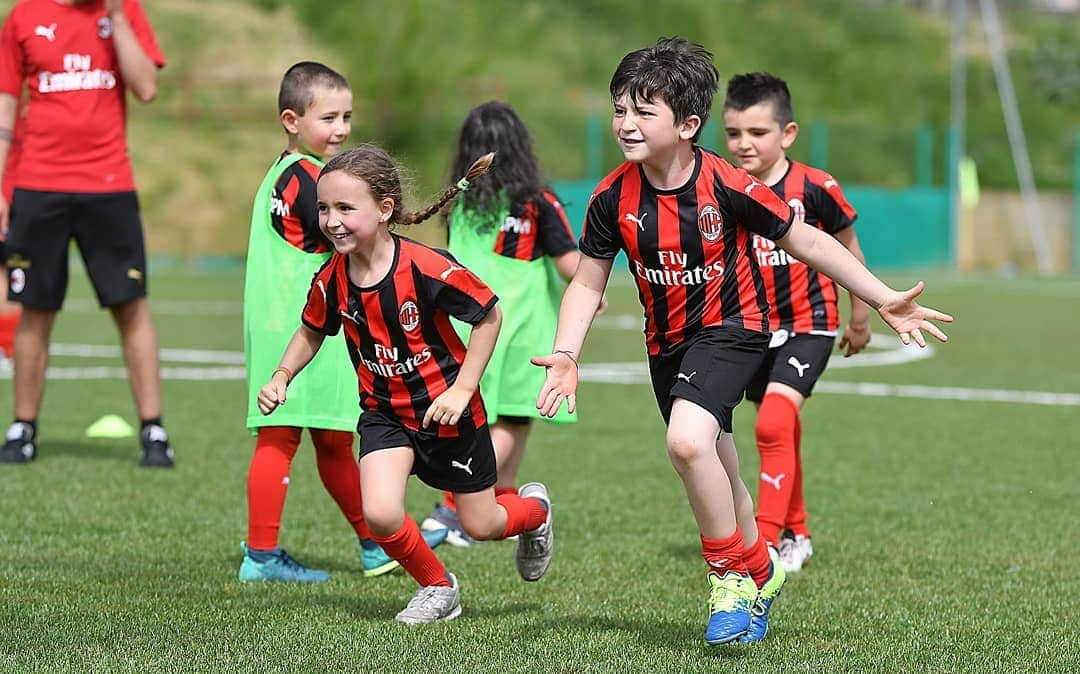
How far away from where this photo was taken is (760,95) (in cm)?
625

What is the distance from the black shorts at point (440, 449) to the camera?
16.0 ft

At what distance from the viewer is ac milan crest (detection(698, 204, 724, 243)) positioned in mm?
4625

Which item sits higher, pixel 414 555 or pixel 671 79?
pixel 671 79

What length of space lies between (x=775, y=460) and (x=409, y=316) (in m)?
1.80

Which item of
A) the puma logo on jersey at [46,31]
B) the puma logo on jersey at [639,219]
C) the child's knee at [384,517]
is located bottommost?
the child's knee at [384,517]

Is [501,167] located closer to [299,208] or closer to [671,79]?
[299,208]

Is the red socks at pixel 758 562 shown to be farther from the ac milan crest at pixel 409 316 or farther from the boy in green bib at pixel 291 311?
the boy in green bib at pixel 291 311

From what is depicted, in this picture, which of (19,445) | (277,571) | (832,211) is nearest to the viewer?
(277,571)

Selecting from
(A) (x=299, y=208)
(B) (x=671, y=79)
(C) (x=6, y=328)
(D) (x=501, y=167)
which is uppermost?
(B) (x=671, y=79)

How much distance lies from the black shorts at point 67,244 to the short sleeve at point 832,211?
3445 mm

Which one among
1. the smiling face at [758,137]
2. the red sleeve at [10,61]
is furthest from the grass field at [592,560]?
the red sleeve at [10,61]

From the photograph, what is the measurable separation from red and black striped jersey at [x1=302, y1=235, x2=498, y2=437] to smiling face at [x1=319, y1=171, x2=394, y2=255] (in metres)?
0.13

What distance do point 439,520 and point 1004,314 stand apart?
13861 millimetres

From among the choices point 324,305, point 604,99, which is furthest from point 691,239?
point 604,99
